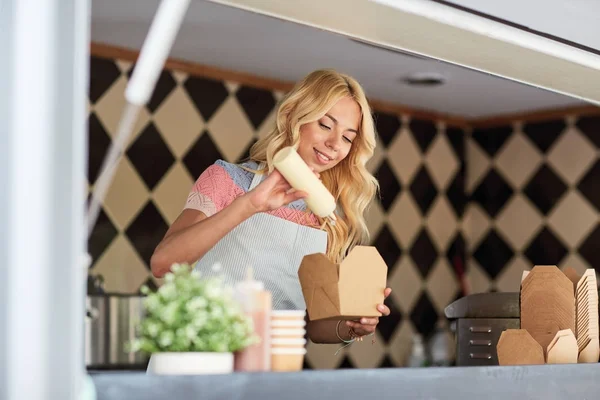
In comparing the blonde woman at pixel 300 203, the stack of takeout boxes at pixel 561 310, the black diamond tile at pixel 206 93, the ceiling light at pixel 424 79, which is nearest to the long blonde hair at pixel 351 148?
the blonde woman at pixel 300 203

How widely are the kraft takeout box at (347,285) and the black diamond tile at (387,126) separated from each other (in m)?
3.11

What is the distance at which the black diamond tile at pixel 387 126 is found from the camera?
4.62 metres

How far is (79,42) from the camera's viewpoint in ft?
3.73

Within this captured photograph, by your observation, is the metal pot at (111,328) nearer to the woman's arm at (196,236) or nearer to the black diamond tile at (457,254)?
the woman's arm at (196,236)

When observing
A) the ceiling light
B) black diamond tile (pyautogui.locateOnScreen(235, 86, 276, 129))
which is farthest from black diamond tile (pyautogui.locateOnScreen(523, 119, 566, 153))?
black diamond tile (pyautogui.locateOnScreen(235, 86, 276, 129))

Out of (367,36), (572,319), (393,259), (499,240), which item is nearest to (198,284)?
(367,36)

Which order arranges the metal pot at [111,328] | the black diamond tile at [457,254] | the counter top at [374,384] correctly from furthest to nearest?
1. the black diamond tile at [457,254]
2. the metal pot at [111,328]
3. the counter top at [374,384]

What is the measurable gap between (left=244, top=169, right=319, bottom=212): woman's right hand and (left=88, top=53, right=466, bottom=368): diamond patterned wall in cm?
224

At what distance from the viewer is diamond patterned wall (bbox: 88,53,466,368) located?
3.69m

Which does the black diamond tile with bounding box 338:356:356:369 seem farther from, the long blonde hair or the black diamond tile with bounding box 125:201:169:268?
the long blonde hair

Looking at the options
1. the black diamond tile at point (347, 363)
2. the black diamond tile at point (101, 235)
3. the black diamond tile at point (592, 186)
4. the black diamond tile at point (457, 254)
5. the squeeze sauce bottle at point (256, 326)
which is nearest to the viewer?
the squeeze sauce bottle at point (256, 326)

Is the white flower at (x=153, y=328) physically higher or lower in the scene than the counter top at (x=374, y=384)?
higher

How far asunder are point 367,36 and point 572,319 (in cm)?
78

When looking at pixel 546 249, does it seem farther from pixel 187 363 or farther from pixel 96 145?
pixel 187 363
